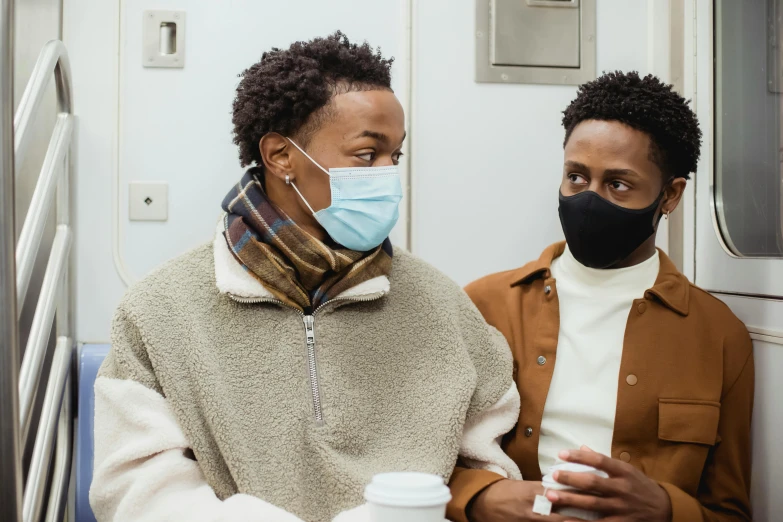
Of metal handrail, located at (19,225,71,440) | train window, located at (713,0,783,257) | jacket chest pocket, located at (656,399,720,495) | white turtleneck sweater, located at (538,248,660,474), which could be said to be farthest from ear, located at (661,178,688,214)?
metal handrail, located at (19,225,71,440)

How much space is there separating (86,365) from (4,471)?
1075mm

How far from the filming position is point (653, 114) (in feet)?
5.78

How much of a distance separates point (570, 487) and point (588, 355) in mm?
475

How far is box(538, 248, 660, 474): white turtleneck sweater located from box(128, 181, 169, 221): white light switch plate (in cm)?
122

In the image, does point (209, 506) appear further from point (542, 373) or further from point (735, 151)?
point (735, 151)

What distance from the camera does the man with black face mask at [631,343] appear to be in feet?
5.53

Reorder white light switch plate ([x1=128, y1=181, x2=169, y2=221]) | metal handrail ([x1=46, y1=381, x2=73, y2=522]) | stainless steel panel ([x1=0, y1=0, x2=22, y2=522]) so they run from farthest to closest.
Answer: white light switch plate ([x1=128, y1=181, x2=169, y2=221]), metal handrail ([x1=46, y1=381, x2=73, y2=522]), stainless steel panel ([x1=0, y1=0, x2=22, y2=522])

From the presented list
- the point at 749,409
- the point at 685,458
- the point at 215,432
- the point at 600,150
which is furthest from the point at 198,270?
the point at 749,409

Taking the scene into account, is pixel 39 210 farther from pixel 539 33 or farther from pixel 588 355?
pixel 539 33

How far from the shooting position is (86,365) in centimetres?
199

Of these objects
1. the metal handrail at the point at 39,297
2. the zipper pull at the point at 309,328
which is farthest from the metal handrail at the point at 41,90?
the zipper pull at the point at 309,328

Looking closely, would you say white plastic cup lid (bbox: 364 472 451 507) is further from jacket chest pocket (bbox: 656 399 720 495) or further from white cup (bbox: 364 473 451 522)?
jacket chest pocket (bbox: 656 399 720 495)

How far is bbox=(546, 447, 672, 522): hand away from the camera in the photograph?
4.45ft

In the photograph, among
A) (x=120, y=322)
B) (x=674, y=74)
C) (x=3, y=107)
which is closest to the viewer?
(x=3, y=107)
